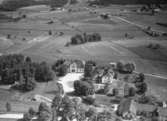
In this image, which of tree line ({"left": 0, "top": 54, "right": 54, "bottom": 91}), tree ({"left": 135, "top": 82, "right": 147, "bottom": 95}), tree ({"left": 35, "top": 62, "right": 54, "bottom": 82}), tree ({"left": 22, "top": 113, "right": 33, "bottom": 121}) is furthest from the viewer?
tree ({"left": 35, "top": 62, "right": 54, "bottom": 82})

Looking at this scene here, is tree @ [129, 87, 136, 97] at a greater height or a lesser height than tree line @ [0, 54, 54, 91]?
lesser

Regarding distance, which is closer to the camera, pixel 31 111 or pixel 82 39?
pixel 31 111

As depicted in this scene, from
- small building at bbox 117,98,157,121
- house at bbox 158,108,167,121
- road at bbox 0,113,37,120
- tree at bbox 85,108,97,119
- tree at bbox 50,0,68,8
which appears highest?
tree at bbox 50,0,68,8

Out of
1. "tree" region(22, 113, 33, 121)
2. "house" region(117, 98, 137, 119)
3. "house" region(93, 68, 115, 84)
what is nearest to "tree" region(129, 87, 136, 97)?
"house" region(117, 98, 137, 119)

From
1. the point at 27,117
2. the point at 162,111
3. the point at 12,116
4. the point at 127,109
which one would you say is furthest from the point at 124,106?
the point at 12,116

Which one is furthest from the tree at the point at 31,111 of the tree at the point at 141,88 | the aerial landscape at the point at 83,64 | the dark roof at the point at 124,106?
the tree at the point at 141,88

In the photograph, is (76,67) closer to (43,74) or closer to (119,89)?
(43,74)

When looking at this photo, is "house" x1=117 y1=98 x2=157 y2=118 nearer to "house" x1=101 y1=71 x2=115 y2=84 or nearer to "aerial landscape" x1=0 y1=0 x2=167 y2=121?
"aerial landscape" x1=0 y1=0 x2=167 y2=121

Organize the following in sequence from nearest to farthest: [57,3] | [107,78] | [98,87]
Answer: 1. [98,87]
2. [107,78]
3. [57,3]

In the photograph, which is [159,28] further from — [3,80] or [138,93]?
[3,80]

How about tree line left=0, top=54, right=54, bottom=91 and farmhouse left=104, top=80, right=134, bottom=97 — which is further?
tree line left=0, top=54, right=54, bottom=91
